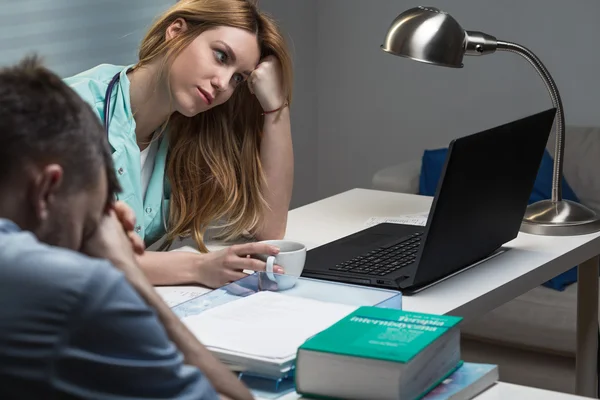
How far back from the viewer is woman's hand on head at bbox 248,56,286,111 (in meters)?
2.23

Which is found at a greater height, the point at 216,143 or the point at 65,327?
the point at 65,327

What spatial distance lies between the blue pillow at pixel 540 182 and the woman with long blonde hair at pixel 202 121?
1.03 metres

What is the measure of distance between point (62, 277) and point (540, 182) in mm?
2618

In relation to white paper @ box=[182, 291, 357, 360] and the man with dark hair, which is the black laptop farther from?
the man with dark hair

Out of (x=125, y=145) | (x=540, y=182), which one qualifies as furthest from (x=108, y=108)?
(x=540, y=182)

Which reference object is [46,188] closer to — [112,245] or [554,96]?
[112,245]

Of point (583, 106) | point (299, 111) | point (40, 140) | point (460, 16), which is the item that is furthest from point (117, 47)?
point (40, 140)

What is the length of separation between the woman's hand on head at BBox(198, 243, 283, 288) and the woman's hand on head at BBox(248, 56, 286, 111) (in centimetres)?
56

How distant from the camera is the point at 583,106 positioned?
11.9 ft

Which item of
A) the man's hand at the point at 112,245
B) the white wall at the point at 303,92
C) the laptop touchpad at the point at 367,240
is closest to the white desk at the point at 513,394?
the man's hand at the point at 112,245

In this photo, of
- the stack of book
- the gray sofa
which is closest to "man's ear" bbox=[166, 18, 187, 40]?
the stack of book

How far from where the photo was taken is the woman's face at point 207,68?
2.12m

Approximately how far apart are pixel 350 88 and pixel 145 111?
6.76 feet

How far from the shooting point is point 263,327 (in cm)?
142
